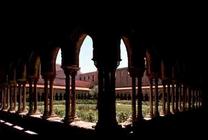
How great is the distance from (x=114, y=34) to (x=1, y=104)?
9.74m

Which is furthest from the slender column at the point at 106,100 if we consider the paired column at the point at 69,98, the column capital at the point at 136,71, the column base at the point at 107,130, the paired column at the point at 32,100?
the paired column at the point at 32,100

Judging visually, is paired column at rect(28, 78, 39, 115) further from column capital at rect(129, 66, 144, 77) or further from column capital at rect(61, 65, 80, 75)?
column capital at rect(129, 66, 144, 77)

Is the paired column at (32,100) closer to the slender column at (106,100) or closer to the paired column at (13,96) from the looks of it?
the paired column at (13,96)

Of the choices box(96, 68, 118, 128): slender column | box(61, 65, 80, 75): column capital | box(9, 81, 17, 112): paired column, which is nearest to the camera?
box(96, 68, 118, 128): slender column

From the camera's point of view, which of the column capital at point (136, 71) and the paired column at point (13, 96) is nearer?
the column capital at point (136, 71)

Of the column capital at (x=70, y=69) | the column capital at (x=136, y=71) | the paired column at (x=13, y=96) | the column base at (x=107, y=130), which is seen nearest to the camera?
the column base at (x=107, y=130)

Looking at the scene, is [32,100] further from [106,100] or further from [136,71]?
[106,100]

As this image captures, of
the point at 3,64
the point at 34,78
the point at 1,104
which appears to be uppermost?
the point at 3,64

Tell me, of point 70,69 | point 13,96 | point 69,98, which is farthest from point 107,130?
point 13,96

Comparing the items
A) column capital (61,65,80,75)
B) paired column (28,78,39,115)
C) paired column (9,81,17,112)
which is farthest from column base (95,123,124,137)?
paired column (9,81,17,112)

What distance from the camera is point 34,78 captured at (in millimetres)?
9328

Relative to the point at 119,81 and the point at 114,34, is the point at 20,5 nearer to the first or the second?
the point at 114,34

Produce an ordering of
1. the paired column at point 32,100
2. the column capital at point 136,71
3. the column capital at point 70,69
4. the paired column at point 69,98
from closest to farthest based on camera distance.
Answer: the paired column at point 69,98 < the column capital at point 70,69 < the column capital at point 136,71 < the paired column at point 32,100

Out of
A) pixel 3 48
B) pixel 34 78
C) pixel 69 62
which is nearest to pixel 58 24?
pixel 69 62
